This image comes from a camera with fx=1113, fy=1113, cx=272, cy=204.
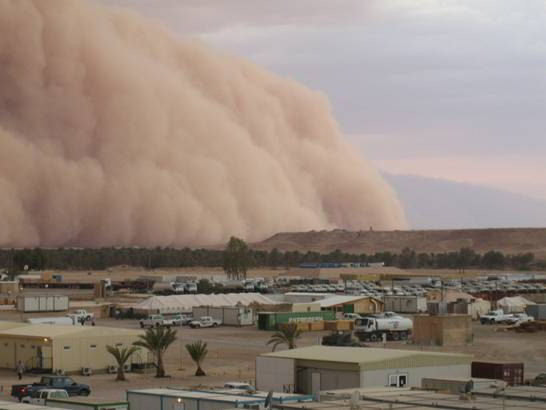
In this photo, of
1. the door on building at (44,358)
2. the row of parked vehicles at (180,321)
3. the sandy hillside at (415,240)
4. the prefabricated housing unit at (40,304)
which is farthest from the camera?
the sandy hillside at (415,240)

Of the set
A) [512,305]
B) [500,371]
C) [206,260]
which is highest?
[206,260]

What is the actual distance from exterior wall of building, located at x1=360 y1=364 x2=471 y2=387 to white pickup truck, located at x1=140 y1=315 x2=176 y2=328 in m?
17.1

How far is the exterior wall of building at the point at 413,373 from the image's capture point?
15945 millimetres

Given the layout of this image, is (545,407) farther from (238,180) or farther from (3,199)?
(238,180)

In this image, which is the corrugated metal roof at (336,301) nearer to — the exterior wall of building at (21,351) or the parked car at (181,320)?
the parked car at (181,320)

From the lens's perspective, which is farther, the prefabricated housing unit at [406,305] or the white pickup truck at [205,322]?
the prefabricated housing unit at [406,305]

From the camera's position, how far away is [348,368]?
1611 cm

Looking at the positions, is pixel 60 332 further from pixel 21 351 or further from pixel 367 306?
pixel 367 306

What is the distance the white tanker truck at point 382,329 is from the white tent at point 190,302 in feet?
28.4

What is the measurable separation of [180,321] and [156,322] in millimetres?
1768

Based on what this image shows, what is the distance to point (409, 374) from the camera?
54.4 ft

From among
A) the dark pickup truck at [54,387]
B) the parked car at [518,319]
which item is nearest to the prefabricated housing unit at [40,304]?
the parked car at [518,319]

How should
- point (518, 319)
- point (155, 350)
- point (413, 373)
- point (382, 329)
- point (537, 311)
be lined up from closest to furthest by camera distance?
point (413, 373)
point (155, 350)
point (382, 329)
point (518, 319)
point (537, 311)

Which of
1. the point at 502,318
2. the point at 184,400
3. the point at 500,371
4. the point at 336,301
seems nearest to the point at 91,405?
the point at 184,400
